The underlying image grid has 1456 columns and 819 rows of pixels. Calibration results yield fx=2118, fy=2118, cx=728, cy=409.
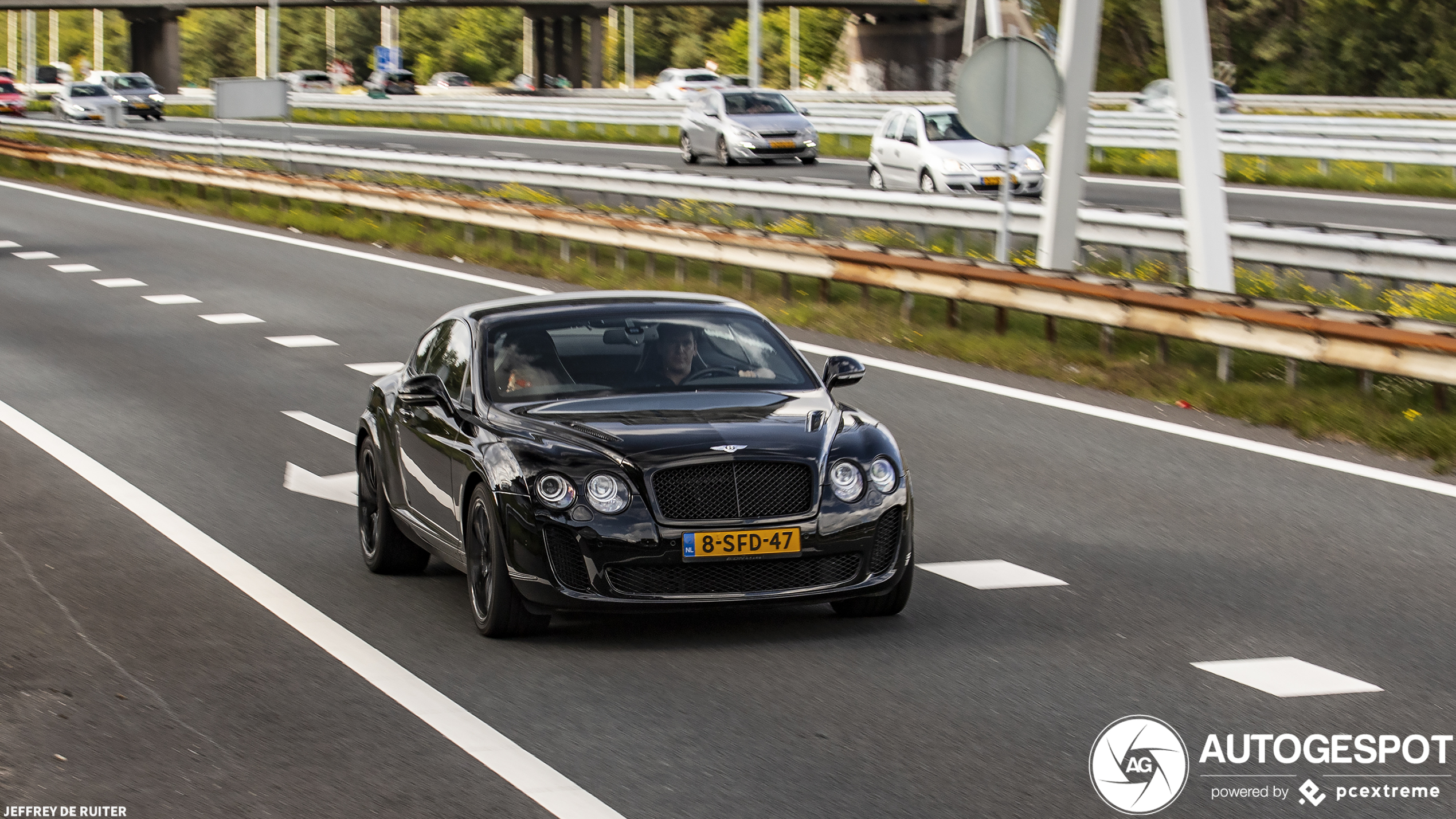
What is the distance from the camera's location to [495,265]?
25.7 m

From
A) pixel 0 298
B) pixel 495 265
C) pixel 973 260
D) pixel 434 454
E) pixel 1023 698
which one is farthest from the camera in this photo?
pixel 495 265

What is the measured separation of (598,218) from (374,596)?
51.0ft

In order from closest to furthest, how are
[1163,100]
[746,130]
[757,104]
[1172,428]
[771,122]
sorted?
[1172,428] < [746,130] < [771,122] < [757,104] < [1163,100]

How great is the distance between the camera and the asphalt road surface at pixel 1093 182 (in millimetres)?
28344

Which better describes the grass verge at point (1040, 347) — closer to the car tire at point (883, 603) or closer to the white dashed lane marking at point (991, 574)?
the white dashed lane marking at point (991, 574)

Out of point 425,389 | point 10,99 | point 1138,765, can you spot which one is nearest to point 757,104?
point 425,389

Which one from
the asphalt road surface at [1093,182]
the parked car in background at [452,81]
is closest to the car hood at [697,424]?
the asphalt road surface at [1093,182]

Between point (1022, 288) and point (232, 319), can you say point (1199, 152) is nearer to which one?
point (1022, 288)

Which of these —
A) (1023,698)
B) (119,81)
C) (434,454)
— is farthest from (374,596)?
(119,81)

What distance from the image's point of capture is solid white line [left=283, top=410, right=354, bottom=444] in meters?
13.7

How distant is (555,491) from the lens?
7879 mm

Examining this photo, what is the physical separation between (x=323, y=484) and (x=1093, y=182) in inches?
1007

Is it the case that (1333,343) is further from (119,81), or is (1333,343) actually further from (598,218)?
(119,81)

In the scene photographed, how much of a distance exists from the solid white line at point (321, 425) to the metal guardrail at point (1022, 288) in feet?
18.9
